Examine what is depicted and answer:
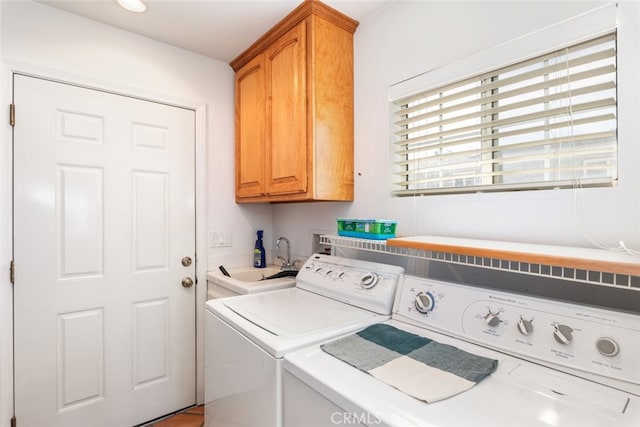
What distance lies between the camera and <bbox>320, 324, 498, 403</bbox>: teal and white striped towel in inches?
30.7

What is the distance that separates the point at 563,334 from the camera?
2.84 feet

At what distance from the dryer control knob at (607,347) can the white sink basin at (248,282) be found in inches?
55.1

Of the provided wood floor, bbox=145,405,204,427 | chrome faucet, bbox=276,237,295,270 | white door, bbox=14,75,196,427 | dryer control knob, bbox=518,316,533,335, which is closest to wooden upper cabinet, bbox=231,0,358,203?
chrome faucet, bbox=276,237,295,270

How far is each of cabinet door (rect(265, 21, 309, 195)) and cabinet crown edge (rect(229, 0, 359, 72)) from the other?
0.11ft

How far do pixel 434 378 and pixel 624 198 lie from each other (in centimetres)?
80

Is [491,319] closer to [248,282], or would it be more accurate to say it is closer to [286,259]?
[248,282]

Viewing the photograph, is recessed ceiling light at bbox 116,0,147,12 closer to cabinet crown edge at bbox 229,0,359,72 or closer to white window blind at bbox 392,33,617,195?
cabinet crown edge at bbox 229,0,359,72

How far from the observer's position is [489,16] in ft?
4.18

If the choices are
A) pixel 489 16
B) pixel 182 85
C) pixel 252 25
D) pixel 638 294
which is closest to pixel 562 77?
pixel 489 16

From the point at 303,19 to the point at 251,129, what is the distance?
0.76 m

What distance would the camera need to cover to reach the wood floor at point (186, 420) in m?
1.97

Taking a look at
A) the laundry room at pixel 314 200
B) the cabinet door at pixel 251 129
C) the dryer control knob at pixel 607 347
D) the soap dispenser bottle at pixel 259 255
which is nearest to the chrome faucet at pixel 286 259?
the laundry room at pixel 314 200

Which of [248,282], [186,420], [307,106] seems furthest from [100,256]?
[307,106]

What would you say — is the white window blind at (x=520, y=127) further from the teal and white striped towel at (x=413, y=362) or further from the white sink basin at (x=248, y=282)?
the white sink basin at (x=248, y=282)
